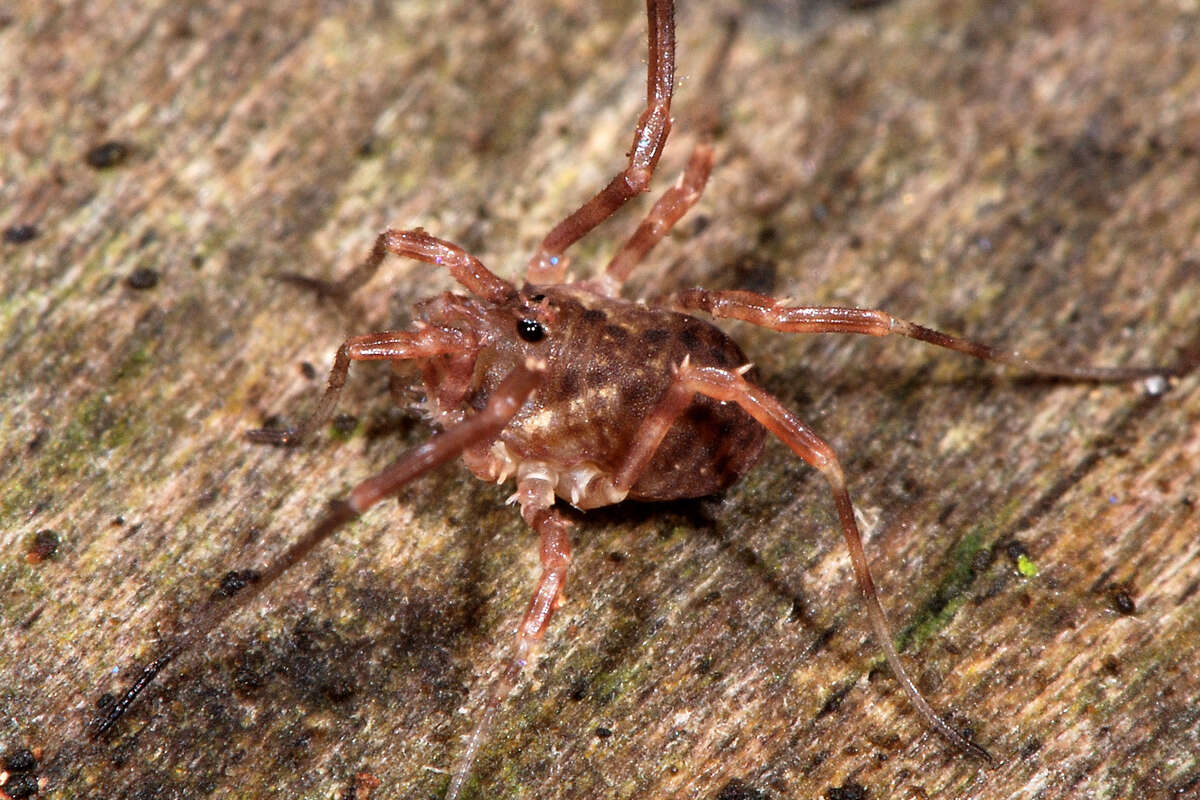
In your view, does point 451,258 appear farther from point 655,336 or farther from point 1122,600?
point 1122,600

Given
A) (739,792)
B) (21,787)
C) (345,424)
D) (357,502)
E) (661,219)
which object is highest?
(661,219)

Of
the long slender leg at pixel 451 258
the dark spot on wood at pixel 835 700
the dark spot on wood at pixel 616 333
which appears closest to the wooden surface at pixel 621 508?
the dark spot on wood at pixel 835 700

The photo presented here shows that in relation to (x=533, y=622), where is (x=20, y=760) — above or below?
below

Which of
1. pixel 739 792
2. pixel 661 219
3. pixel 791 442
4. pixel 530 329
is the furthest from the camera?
pixel 661 219

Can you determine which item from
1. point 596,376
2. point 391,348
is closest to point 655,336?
point 596,376

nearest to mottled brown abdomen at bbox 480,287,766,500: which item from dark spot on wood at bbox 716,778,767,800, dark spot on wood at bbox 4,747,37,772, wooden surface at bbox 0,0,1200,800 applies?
wooden surface at bbox 0,0,1200,800

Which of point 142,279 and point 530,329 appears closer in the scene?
point 530,329

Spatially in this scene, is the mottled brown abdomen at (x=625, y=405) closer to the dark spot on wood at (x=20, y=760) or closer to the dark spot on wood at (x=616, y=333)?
the dark spot on wood at (x=616, y=333)

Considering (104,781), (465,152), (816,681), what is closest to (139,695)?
(104,781)

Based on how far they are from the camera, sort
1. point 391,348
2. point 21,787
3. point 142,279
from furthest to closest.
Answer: point 142,279 < point 391,348 < point 21,787
